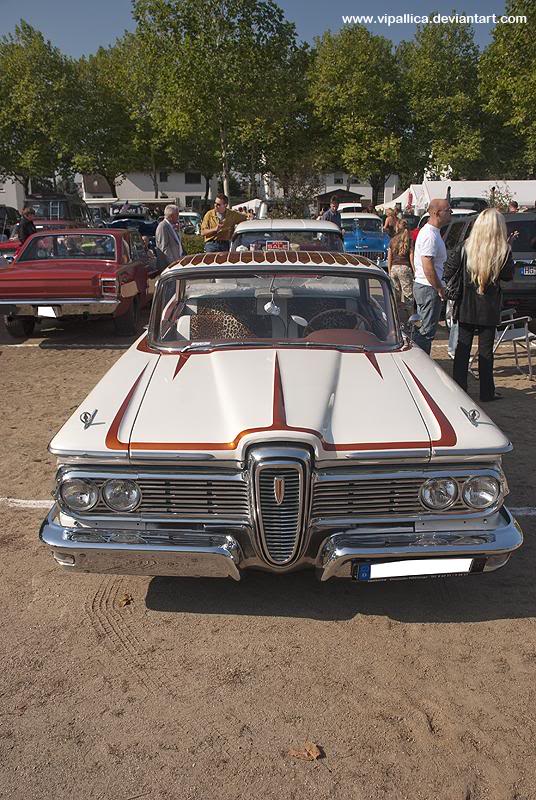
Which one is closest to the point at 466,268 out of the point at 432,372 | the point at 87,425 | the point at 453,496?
the point at 432,372

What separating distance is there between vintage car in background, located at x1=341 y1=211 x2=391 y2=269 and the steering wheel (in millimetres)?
14855

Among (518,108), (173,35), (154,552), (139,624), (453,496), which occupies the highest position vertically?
(173,35)

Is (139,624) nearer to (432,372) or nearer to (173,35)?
(432,372)

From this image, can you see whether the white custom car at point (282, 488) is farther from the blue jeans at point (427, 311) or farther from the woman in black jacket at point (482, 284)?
the blue jeans at point (427, 311)

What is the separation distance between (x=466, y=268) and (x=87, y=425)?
4406 mm

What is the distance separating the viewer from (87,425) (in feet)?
11.2

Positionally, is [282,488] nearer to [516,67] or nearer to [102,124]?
[516,67]

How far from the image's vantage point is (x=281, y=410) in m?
3.31

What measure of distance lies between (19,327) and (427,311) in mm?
6267

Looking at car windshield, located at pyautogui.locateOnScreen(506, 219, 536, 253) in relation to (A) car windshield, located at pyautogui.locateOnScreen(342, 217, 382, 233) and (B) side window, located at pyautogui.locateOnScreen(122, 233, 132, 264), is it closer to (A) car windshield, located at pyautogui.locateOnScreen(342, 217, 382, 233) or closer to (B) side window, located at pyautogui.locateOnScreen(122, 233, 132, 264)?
(B) side window, located at pyautogui.locateOnScreen(122, 233, 132, 264)

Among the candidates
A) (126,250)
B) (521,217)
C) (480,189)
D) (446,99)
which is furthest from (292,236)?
(446,99)

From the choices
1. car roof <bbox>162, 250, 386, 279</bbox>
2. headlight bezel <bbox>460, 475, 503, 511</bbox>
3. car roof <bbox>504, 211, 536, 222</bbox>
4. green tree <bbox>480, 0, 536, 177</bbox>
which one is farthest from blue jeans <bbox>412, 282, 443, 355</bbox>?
green tree <bbox>480, 0, 536, 177</bbox>

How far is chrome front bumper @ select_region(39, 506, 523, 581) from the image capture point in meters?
3.14

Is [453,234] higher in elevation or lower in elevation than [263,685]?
Result: higher
